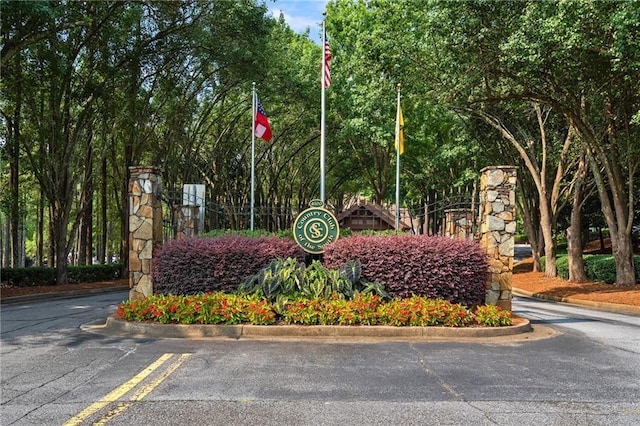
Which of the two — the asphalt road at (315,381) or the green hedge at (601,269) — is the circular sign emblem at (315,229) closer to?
the asphalt road at (315,381)

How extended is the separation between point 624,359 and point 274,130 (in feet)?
85.4

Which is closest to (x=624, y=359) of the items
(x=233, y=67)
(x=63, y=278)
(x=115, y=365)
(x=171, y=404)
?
(x=171, y=404)

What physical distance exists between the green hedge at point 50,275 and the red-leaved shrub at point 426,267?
1448cm

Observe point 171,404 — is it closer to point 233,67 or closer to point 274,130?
point 233,67

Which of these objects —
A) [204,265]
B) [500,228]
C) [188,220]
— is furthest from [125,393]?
[188,220]

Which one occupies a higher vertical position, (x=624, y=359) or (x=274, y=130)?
(x=274, y=130)

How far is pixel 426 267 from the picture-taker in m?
9.52

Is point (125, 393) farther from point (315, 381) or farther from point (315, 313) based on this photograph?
point (315, 313)

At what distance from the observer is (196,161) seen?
30.1 metres

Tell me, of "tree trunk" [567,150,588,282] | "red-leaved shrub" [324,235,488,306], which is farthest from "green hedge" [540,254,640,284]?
"red-leaved shrub" [324,235,488,306]

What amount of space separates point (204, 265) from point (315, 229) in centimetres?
261

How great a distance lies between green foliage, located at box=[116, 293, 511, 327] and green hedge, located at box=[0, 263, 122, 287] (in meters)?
12.3

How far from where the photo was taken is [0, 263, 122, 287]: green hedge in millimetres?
18559

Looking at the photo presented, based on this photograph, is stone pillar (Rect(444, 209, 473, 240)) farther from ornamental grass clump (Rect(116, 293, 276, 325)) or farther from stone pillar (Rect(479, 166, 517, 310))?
ornamental grass clump (Rect(116, 293, 276, 325))
